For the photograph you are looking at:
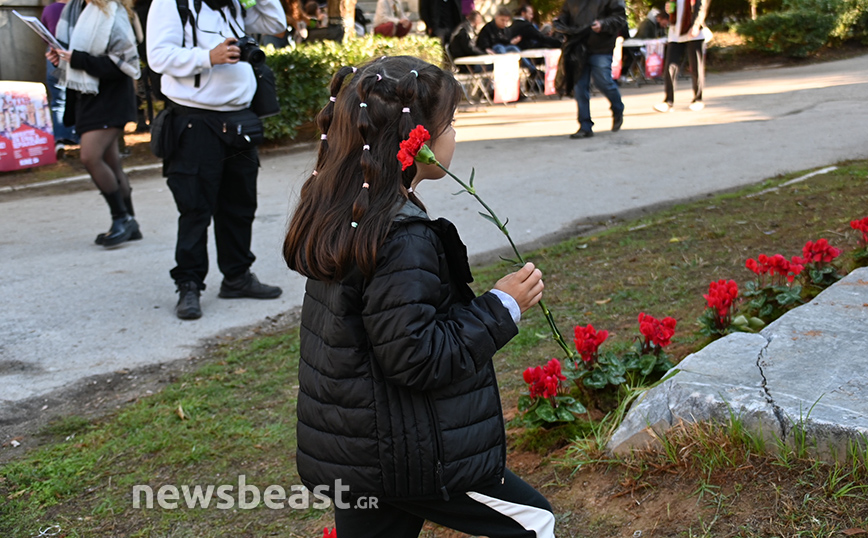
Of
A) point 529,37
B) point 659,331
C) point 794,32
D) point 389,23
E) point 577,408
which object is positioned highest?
point 389,23

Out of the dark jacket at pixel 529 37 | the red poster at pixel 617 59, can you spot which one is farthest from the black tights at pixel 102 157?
the red poster at pixel 617 59

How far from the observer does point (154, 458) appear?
11.3 feet

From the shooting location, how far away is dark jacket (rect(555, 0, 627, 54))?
391 inches

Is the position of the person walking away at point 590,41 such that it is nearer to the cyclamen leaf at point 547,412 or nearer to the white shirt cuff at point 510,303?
the cyclamen leaf at point 547,412

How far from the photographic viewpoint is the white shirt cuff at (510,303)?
77.3 inches

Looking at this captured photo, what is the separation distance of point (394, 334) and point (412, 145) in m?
0.42

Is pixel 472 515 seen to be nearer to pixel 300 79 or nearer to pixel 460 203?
pixel 460 203

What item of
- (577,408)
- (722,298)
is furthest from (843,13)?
(577,408)

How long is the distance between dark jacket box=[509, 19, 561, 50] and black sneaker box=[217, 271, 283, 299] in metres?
11.0

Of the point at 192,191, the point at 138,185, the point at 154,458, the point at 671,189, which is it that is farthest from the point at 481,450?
the point at 138,185

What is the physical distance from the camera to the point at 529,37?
50.8ft

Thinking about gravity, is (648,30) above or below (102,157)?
above

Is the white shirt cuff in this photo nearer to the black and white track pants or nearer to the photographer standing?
the black and white track pants

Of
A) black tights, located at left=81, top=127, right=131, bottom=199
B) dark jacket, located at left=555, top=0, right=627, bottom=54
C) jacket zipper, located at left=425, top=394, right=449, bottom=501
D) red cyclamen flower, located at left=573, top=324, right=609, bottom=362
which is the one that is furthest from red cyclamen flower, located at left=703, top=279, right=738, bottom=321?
dark jacket, located at left=555, top=0, right=627, bottom=54
